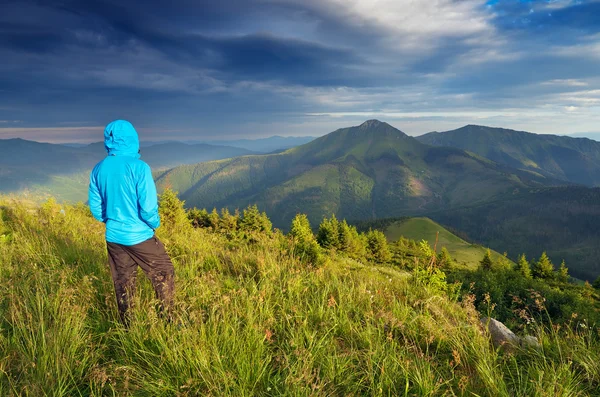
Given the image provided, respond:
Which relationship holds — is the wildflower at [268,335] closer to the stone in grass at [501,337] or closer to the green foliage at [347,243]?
the stone in grass at [501,337]

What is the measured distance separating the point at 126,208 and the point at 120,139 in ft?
3.29

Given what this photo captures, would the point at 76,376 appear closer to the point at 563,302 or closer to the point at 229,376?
the point at 229,376

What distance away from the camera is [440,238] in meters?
172

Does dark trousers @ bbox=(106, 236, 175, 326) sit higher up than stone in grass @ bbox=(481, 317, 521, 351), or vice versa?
dark trousers @ bbox=(106, 236, 175, 326)

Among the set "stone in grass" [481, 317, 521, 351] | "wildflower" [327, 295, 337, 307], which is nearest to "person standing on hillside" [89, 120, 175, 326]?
"wildflower" [327, 295, 337, 307]

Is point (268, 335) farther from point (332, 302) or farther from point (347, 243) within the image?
point (347, 243)

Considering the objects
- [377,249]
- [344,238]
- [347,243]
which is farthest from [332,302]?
[377,249]

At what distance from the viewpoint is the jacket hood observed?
4.06 m

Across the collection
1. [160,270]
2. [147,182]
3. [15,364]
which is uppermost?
[147,182]

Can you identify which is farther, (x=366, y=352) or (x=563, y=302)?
(x=563, y=302)

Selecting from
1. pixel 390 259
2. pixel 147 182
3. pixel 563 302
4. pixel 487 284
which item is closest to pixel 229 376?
pixel 147 182

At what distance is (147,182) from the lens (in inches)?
165

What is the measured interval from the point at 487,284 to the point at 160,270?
189 feet

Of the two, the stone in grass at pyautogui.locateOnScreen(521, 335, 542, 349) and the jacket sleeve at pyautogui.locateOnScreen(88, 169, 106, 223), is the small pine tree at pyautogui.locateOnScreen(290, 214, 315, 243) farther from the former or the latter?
the stone in grass at pyautogui.locateOnScreen(521, 335, 542, 349)
